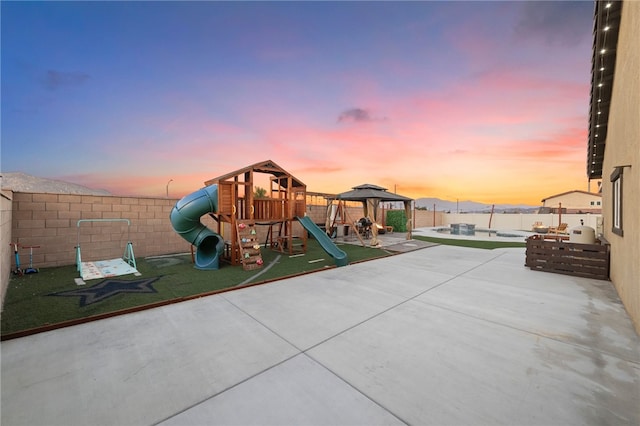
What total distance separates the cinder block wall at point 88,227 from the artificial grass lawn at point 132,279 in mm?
670

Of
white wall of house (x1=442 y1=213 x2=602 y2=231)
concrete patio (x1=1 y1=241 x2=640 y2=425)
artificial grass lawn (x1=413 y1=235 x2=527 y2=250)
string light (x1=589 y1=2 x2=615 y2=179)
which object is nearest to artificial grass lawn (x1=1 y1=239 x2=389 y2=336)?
concrete patio (x1=1 y1=241 x2=640 y2=425)

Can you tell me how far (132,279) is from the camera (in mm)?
5590

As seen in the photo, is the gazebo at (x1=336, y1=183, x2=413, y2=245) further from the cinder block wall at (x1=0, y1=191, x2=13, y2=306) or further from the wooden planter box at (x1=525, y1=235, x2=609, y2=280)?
the cinder block wall at (x1=0, y1=191, x2=13, y2=306)

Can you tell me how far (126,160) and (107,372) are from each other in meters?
12.3

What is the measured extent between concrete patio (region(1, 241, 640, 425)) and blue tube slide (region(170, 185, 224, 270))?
2.96 meters

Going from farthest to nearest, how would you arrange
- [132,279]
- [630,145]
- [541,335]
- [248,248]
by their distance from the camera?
1. [248,248]
2. [132,279]
3. [630,145]
4. [541,335]

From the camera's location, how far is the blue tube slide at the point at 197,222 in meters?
7.07

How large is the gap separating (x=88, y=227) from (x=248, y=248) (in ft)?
16.4

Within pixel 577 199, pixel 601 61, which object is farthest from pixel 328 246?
pixel 577 199

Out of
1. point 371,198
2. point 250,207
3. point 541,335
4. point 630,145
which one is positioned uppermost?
point 630,145

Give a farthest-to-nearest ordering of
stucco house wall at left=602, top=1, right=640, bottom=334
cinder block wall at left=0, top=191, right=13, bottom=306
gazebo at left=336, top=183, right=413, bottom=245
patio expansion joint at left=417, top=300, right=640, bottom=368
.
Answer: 1. gazebo at left=336, top=183, right=413, bottom=245
2. cinder block wall at left=0, top=191, right=13, bottom=306
3. stucco house wall at left=602, top=1, right=640, bottom=334
4. patio expansion joint at left=417, top=300, right=640, bottom=368

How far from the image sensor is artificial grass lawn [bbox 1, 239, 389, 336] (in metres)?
3.63

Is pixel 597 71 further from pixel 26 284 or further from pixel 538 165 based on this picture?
pixel 538 165

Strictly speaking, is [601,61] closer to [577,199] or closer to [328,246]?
[328,246]
